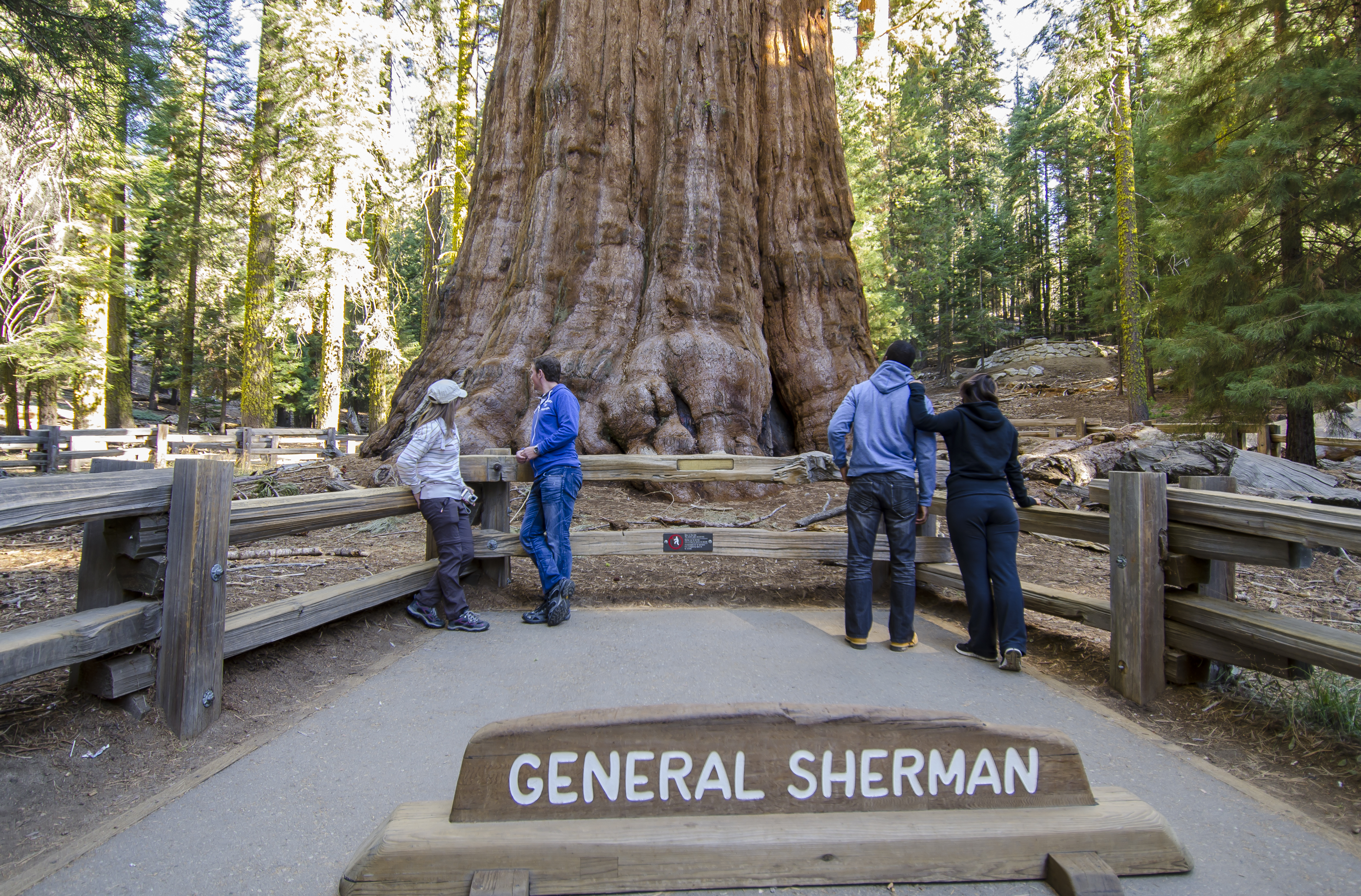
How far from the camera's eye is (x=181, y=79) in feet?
61.4

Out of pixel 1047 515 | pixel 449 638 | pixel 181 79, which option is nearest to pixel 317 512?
pixel 449 638

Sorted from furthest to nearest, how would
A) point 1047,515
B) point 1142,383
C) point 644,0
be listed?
point 1142,383
point 644,0
point 1047,515

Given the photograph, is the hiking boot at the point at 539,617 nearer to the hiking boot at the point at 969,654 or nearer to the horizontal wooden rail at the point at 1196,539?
the hiking boot at the point at 969,654

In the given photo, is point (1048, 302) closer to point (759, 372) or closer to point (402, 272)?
point (402, 272)

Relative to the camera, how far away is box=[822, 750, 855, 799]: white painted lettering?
88.5 inches

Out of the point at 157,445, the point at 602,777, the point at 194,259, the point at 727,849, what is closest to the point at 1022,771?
the point at 727,849

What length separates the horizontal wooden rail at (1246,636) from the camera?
11.2 ft

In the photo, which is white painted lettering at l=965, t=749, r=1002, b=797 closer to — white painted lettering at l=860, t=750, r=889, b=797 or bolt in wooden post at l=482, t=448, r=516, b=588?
white painted lettering at l=860, t=750, r=889, b=797

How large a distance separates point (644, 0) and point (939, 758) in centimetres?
1221

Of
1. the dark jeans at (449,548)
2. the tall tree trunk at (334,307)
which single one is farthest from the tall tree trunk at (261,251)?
the dark jeans at (449,548)

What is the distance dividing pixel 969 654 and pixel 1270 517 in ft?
6.77

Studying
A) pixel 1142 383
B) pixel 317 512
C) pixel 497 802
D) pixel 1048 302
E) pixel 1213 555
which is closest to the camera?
pixel 497 802

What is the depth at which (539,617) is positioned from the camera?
5.73 m

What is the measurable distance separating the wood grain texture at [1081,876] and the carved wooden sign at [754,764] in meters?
0.16
